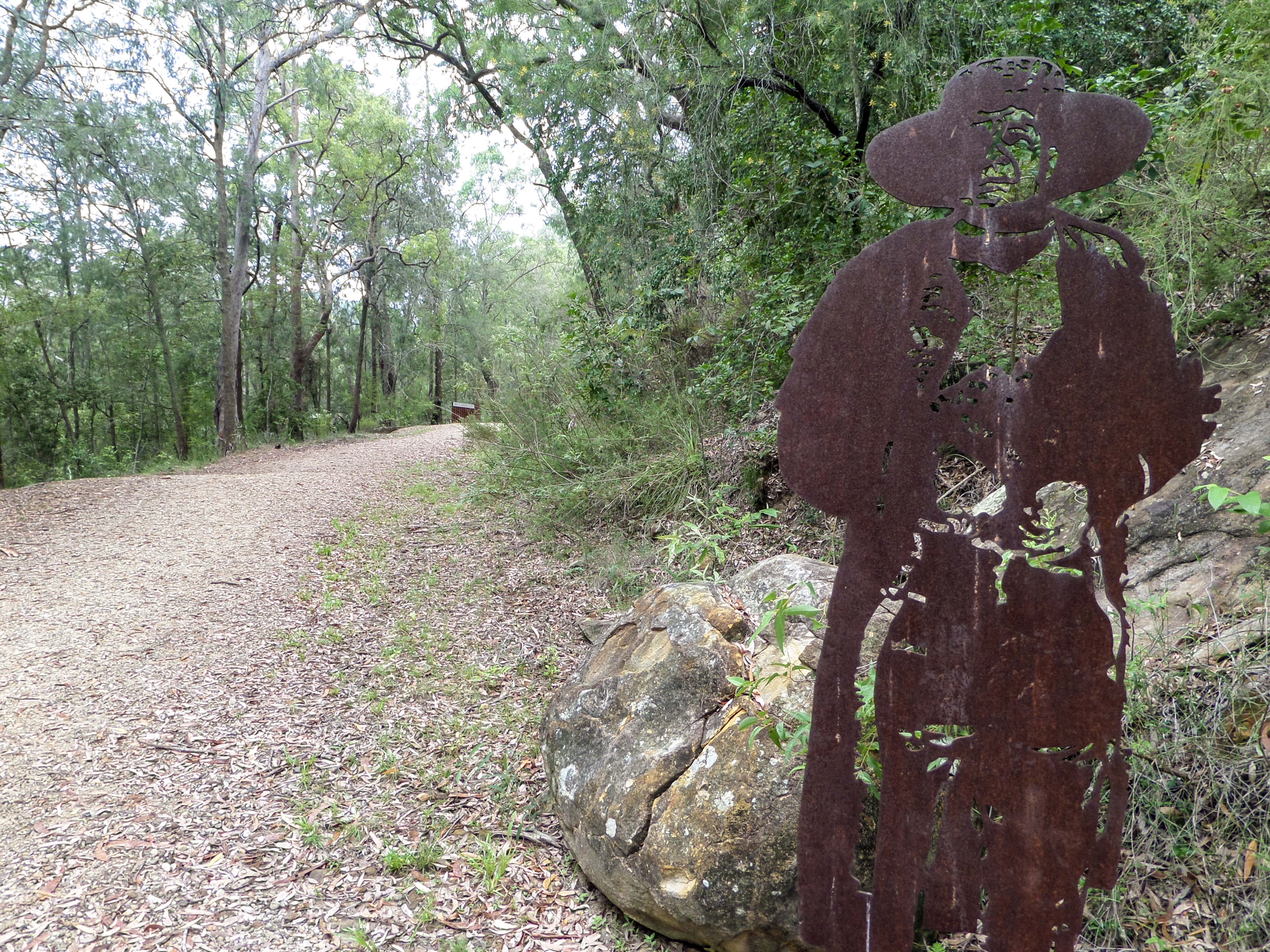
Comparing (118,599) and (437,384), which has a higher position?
(437,384)

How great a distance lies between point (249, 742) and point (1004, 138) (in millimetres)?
4475

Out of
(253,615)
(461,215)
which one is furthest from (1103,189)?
(461,215)

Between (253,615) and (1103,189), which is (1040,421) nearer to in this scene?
(1103,189)

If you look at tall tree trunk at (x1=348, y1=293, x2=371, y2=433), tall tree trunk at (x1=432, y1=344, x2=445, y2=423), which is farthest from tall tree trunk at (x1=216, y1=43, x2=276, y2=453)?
tall tree trunk at (x1=432, y1=344, x2=445, y2=423)

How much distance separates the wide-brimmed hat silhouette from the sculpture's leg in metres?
1.09

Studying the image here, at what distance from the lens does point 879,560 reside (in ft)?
6.16

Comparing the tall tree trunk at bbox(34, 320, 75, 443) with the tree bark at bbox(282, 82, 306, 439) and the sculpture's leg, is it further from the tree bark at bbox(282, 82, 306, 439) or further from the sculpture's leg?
the sculpture's leg

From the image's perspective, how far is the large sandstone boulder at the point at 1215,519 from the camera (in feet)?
9.39

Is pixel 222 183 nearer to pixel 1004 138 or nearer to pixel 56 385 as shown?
pixel 56 385

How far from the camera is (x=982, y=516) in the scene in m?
1.86

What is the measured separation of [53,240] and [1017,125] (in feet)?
66.4

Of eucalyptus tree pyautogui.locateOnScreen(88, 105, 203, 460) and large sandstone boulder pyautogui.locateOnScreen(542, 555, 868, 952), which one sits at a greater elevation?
eucalyptus tree pyautogui.locateOnScreen(88, 105, 203, 460)

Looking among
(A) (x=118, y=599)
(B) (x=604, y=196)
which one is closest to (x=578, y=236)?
(B) (x=604, y=196)

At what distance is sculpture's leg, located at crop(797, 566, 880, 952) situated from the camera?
1888 millimetres
